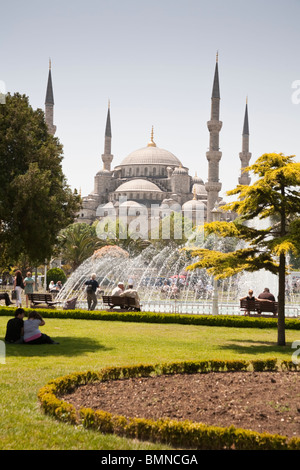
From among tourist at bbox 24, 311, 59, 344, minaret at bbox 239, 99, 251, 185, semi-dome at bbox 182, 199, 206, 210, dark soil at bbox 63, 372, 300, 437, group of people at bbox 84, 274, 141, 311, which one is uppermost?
minaret at bbox 239, 99, 251, 185

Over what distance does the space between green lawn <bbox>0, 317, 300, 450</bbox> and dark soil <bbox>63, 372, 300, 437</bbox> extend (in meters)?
0.68

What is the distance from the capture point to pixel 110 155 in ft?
290

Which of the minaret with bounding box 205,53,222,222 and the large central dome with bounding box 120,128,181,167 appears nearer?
the minaret with bounding box 205,53,222,222

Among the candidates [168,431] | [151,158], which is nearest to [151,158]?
[151,158]

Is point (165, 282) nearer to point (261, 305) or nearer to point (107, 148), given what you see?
point (261, 305)

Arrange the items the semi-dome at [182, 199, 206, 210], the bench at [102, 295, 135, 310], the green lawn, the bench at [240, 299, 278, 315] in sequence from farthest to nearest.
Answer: the semi-dome at [182, 199, 206, 210] < the bench at [102, 295, 135, 310] < the bench at [240, 299, 278, 315] < the green lawn

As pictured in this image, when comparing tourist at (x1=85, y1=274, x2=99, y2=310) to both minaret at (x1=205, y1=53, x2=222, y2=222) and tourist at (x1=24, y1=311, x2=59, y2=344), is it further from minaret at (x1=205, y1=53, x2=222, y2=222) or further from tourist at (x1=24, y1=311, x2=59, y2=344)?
minaret at (x1=205, y1=53, x2=222, y2=222)

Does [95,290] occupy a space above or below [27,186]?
below

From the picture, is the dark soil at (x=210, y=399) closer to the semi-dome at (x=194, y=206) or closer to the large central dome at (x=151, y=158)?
the semi-dome at (x=194, y=206)

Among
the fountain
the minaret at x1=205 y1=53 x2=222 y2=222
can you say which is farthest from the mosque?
the fountain

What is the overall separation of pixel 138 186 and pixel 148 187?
1.55 m

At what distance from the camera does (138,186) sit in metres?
86.7

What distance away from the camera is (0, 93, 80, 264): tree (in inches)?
416

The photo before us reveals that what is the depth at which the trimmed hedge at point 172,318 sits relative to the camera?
13.9 m
